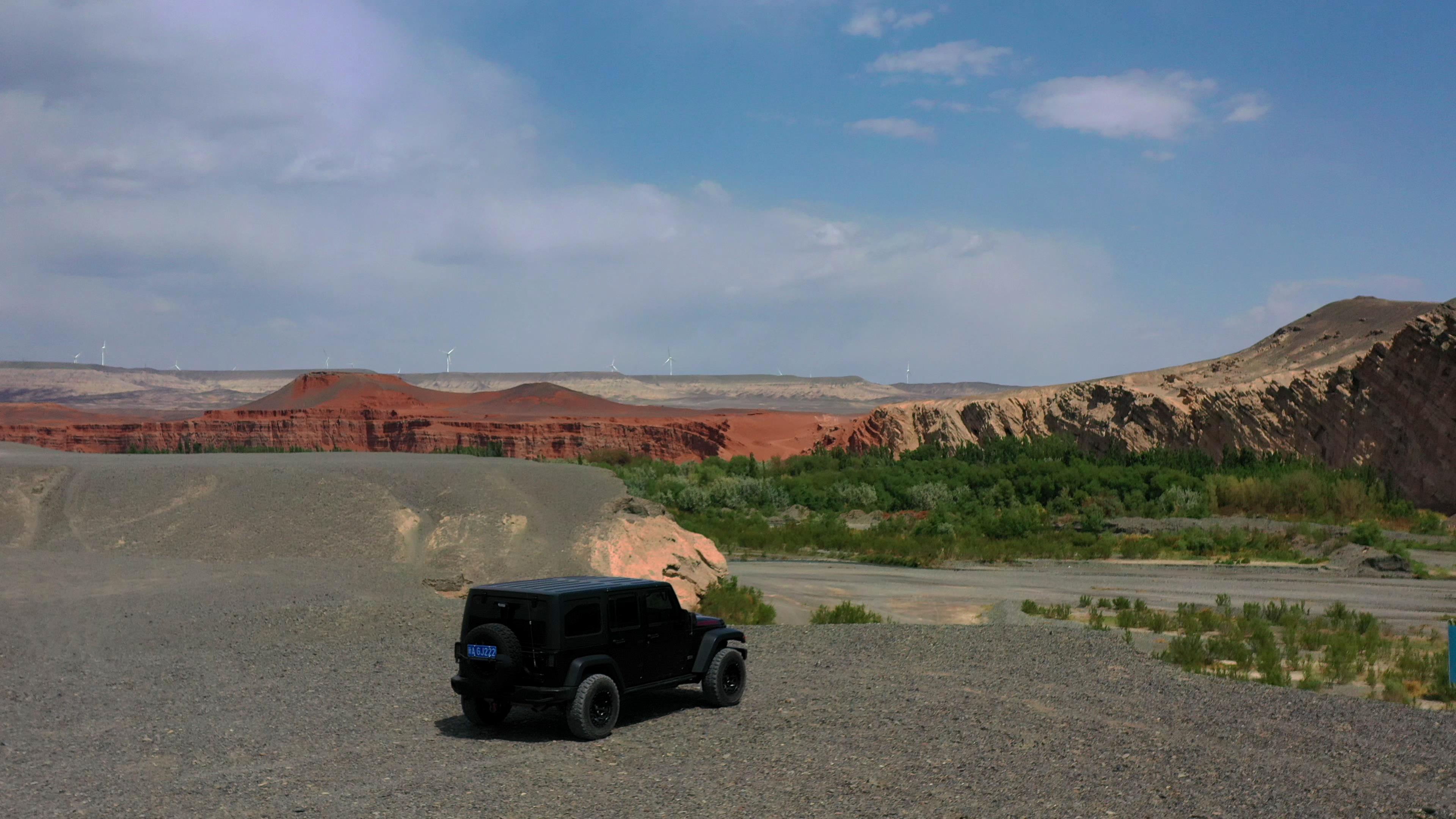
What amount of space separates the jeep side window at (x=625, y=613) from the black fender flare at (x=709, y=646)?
1030 millimetres

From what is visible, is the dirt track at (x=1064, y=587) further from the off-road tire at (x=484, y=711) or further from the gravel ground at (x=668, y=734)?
the off-road tire at (x=484, y=711)

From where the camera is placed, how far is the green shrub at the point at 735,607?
19.8 metres

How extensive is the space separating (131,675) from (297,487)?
9.03 m

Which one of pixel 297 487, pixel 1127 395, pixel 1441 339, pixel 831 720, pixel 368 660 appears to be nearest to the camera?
pixel 831 720

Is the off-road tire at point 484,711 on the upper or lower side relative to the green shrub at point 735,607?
upper

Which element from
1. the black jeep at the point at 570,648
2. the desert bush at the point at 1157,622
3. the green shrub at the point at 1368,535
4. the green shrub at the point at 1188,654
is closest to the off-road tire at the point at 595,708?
the black jeep at the point at 570,648

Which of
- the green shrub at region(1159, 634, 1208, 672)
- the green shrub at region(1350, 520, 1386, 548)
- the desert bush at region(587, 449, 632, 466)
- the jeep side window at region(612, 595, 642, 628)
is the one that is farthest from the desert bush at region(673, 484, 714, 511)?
the jeep side window at region(612, 595, 642, 628)

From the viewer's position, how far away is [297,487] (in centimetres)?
2153

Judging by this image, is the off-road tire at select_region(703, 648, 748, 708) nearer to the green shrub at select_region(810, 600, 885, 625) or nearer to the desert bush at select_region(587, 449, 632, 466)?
the green shrub at select_region(810, 600, 885, 625)

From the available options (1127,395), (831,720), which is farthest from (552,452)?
(831,720)

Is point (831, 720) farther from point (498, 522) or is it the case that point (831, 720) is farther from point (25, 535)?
point (25, 535)

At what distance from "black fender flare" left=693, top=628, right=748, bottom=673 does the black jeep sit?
0.69ft

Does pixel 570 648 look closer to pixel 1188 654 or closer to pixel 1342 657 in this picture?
pixel 1188 654

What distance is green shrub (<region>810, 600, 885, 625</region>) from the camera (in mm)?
20078
